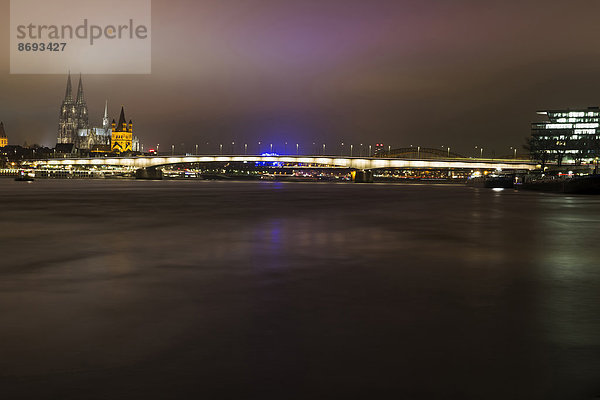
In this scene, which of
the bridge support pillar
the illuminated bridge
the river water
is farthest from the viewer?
the bridge support pillar

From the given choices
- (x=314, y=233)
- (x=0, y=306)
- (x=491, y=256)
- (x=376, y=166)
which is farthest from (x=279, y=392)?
(x=376, y=166)

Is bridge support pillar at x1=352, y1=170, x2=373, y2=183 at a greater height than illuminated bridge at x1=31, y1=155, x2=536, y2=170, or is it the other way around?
illuminated bridge at x1=31, y1=155, x2=536, y2=170

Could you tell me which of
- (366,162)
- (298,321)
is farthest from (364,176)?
(298,321)

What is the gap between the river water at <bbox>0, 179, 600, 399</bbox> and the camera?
6523 mm

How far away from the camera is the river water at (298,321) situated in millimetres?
6523

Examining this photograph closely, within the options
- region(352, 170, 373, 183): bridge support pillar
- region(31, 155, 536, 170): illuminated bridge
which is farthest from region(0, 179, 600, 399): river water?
region(352, 170, 373, 183): bridge support pillar

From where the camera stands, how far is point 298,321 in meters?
9.42

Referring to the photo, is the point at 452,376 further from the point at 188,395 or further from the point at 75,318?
the point at 75,318

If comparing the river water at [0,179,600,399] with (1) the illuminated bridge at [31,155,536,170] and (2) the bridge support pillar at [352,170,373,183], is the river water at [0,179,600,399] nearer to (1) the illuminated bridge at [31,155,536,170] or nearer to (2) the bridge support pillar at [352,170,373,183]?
(1) the illuminated bridge at [31,155,536,170]

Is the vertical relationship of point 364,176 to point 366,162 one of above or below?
below

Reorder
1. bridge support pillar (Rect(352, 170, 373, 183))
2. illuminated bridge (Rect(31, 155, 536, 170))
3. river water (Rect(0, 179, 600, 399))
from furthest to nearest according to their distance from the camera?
bridge support pillar (Rect(352, 170, 373, 183)), illuminated bridge (Rect(31, 155, 536, 170)), river water (Rect(0, 179, 600, 399))

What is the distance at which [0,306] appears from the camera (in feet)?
34.1

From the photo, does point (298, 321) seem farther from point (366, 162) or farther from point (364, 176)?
point (364, 176)

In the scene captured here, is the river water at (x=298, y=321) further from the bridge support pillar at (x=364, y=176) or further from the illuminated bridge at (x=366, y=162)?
the bridge support pillar at (x=364, y=176)
